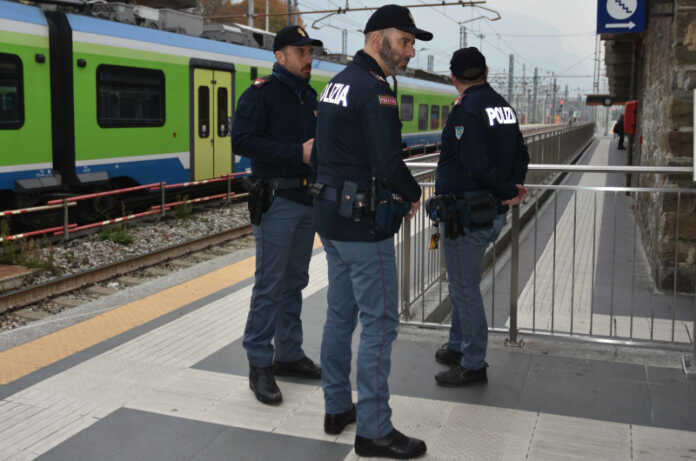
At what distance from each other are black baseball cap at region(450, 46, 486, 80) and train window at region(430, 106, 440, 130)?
74.4 ft

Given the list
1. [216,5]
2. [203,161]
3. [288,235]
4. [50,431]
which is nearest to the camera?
[50,431]

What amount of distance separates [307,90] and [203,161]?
9288mm

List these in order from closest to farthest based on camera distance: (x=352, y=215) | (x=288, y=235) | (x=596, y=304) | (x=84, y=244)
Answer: (x=352, y=215) < (x=288, y=235) < (x=596, y=304) < (x=84, y=244)

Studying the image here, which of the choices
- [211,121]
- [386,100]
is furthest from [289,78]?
[211,121]

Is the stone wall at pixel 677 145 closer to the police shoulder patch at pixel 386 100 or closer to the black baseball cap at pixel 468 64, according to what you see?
the black baseball cap at pixel 468 64

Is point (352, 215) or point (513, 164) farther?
point (513, 164)

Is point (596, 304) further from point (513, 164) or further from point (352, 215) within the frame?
point (352, 215)

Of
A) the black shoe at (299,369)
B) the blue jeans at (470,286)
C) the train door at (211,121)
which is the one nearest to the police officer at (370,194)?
the blue jeans at (470,286)

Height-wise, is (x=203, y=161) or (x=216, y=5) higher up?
(x=216, y=5)

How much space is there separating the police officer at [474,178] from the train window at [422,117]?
68.6 ft

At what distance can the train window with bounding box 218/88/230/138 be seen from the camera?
1366 cm

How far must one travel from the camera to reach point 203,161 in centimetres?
1334

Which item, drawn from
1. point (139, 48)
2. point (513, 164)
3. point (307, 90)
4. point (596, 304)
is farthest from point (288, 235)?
point (139, 48)

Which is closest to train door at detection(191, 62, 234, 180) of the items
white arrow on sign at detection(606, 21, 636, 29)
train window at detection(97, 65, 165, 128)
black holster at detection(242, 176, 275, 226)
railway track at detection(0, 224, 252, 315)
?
train window at detection(97, 65, 165, 128)
